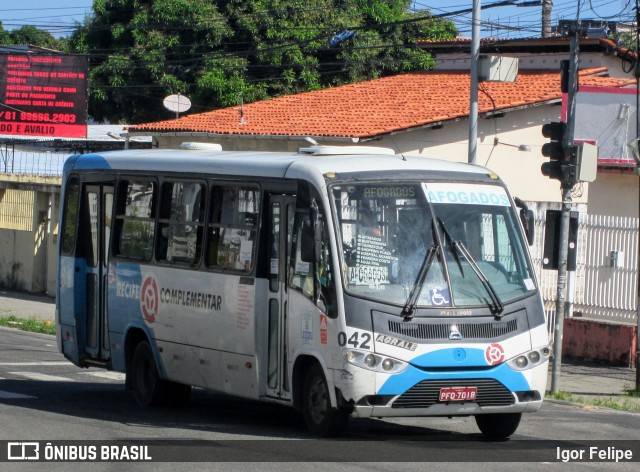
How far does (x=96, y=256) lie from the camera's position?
14000mm

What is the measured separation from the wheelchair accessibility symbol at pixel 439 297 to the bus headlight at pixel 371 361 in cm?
69

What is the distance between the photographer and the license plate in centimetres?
1008

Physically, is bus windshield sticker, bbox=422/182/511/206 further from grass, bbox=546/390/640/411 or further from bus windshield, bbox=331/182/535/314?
grass, bbox=546/390/640/411

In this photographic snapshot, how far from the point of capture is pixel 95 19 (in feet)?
153

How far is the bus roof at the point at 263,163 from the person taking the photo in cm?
1084

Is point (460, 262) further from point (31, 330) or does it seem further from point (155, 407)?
point (31, 330)

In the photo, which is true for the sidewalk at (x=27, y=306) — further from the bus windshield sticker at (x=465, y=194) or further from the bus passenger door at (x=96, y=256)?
the bus windshield sticker at (x=465, y=194)

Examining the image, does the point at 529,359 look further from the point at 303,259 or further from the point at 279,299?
the point at 279,299

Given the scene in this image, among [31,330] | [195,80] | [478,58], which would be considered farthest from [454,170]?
[195,80]

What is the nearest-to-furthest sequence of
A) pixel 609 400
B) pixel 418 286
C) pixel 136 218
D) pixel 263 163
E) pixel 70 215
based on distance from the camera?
pixel 418 286 → pixel 263 163 → pixel 136 218 → pixel 70 215 → pixel 609 400

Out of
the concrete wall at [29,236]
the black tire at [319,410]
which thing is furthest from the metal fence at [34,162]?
the black tire at [319,410]

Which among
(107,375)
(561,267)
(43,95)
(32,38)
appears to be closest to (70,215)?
(107,375)

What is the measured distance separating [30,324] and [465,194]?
16134 mm

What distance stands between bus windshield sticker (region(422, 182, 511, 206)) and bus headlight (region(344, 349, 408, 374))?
1.64 m
